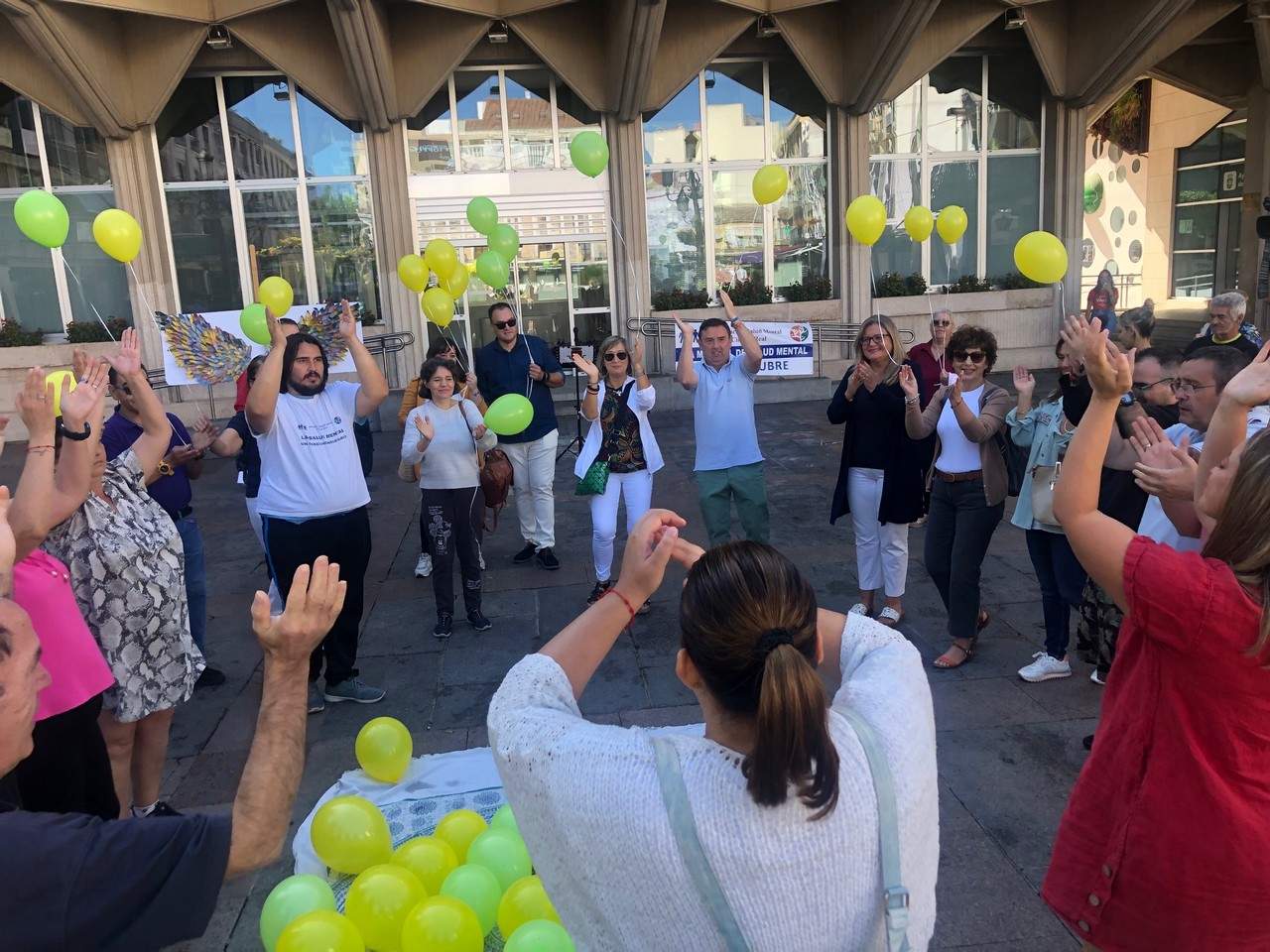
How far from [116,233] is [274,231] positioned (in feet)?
28.0

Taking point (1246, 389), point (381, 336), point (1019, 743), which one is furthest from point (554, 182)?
point (1246, 389)

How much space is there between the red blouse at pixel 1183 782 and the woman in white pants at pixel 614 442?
13.0ft

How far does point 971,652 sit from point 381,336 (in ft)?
35.8

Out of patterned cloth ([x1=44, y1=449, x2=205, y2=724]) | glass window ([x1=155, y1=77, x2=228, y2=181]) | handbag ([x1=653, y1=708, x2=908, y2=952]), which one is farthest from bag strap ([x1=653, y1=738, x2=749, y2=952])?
glass window ([x1=155, y1=77, x2=228, y2=181])

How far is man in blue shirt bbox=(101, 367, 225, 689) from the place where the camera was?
4273 millimetres

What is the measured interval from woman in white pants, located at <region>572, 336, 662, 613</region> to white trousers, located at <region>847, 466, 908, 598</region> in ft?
4.34

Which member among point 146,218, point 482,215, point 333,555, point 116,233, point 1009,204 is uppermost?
point 146,218

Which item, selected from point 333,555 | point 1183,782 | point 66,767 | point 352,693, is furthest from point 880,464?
point 66,767

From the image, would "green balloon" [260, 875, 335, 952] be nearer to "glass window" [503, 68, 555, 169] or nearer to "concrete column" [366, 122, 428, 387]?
"concrete column" [366, 122, 428, 387]

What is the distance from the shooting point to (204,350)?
33.4 ft

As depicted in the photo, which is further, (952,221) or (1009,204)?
(1009,204)

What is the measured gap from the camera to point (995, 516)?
4.53 meters

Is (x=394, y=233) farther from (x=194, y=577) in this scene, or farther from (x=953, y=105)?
(x=194, y=577)

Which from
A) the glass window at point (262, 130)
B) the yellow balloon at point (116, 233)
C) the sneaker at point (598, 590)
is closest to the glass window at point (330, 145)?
the glass window at point (262, 130)
